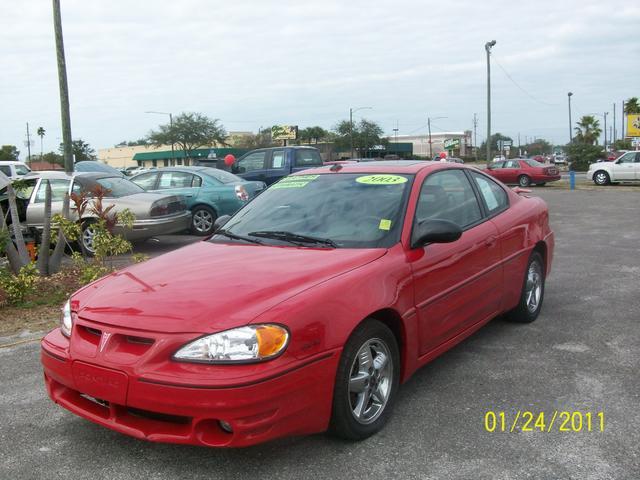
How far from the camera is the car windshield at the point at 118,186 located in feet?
34.8

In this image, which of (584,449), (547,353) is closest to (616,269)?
(547,353)

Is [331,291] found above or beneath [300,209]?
beneath

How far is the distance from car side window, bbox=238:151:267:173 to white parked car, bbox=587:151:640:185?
1797cm

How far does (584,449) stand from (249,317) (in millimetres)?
1861

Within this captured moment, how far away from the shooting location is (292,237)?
389 cm

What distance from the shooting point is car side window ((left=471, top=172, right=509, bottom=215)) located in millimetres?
4934

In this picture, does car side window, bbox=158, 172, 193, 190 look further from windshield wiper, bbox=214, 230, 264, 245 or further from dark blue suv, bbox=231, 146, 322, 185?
windshield wiper, bbox=214, 230, 264, 245

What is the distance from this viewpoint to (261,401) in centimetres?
268

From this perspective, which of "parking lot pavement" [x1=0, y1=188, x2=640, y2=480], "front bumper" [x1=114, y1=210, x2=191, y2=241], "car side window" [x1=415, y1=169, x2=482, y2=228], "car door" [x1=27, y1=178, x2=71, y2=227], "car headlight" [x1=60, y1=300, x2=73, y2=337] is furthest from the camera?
"car door" [x1=27, y1=178, x2=71, y2=227]

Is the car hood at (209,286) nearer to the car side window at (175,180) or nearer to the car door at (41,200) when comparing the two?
the car door at (41,200)

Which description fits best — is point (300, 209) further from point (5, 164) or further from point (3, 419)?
point (5, 164)

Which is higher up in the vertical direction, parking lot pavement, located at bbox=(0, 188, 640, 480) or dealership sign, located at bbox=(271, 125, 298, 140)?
dealership sign, located at bbox=(271, 125, 298, 140)

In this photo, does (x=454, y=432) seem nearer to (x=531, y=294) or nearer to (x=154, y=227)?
(x=531, y=294)

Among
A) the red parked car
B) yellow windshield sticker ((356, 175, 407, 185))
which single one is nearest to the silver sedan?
yellow windshield sticker ((356, 175, 407, 185))
